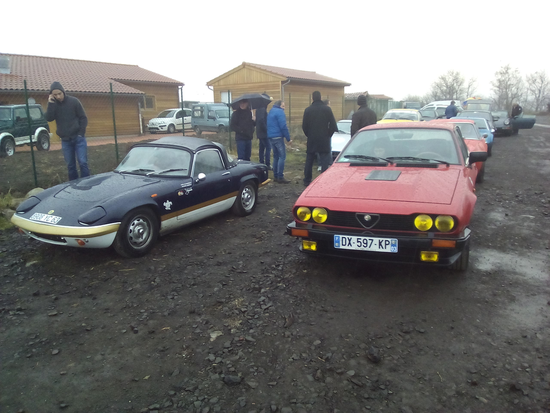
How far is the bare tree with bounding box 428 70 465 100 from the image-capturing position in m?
73.6

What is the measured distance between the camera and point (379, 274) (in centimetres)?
433

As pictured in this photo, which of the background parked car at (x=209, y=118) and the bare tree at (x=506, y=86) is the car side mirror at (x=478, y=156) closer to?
the background parked car at (x=209, y=118)

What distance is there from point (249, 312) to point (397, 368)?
1.33 m

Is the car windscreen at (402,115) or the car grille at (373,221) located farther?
the car windscreen at (402,115)

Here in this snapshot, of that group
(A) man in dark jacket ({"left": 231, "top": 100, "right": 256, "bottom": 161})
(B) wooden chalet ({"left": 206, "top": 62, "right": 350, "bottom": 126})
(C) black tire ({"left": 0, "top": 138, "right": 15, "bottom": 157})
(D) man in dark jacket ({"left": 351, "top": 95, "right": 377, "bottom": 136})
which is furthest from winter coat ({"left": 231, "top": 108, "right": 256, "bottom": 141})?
(B) wooden chalet ({"left": 206, "top": 62, "right": 350, "bottom": 126})

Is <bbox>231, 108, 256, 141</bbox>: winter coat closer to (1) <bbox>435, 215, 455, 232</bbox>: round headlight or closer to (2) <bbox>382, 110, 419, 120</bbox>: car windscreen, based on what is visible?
(1) <bbox>435, 215, 455, 232</bbox>: round headlight

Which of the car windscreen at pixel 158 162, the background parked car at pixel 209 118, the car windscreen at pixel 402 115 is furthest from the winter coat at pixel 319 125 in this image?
the background parked car at pixel 209 118

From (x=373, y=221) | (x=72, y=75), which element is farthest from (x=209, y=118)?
(x=373, y=221)

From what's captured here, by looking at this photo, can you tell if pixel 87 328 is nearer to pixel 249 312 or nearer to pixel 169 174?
pixel 249 312

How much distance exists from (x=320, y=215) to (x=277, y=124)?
5.45 metres

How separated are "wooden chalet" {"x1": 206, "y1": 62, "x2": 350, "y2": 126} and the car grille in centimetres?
2100

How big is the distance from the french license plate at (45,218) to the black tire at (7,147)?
28.8ft

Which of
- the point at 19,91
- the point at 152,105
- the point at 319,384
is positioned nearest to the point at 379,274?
the point at 319,384

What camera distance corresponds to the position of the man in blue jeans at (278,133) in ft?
29.9
